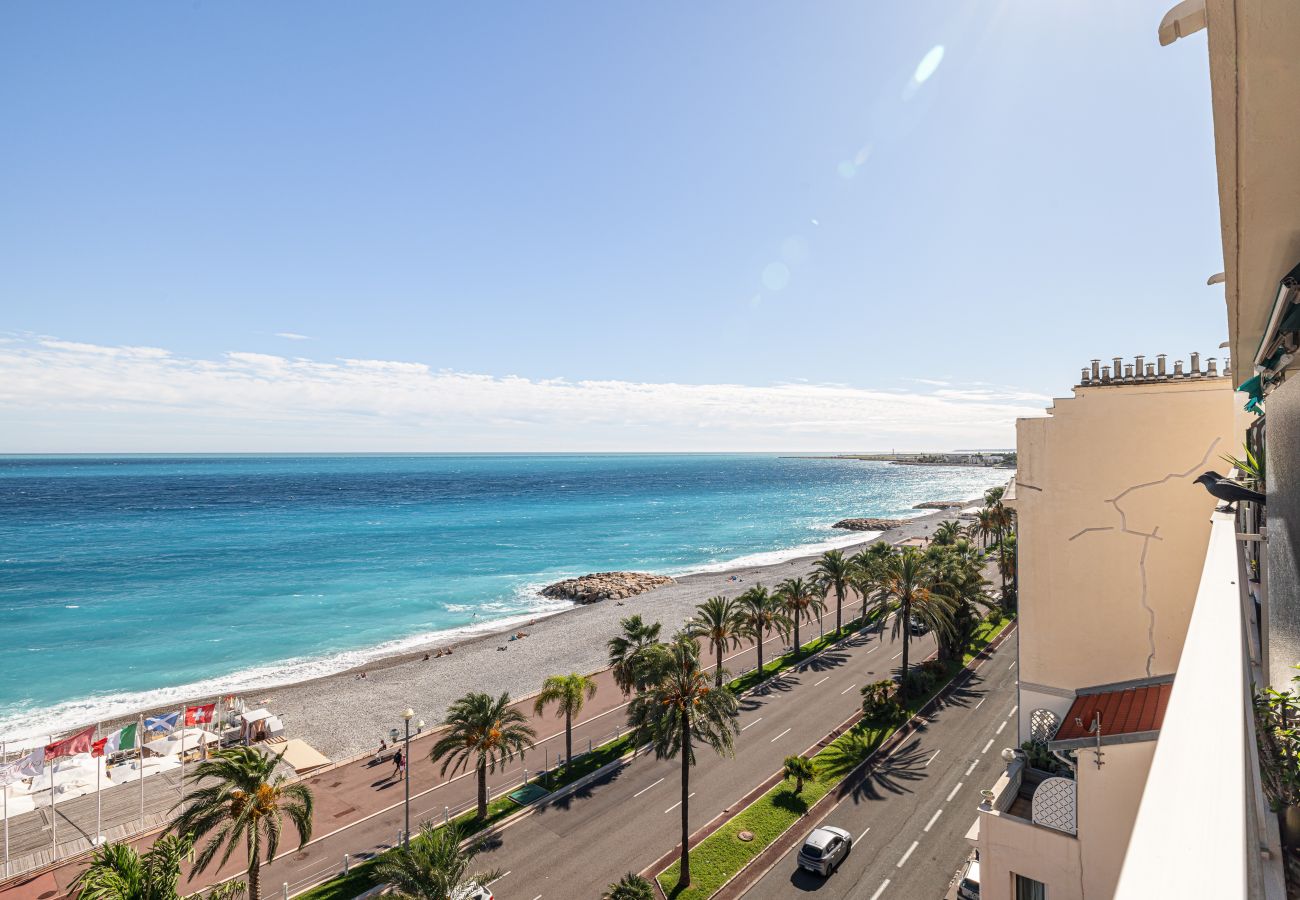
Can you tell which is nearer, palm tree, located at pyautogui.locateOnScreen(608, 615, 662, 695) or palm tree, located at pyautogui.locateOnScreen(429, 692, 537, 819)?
palm tree, located at pyautogui.locateOnScreen(429, 692, 537, 819)

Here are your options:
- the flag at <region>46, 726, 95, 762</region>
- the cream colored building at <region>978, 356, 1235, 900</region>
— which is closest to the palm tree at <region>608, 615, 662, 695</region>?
the cream colored building at <region>978, 356, 1235, 900</region>

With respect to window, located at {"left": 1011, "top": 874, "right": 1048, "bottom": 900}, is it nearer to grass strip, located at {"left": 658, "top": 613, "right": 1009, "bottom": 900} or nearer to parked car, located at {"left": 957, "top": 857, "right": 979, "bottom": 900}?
parked car, located at {"left": 957, "top": 857, "right": 979, "bottom": 900}

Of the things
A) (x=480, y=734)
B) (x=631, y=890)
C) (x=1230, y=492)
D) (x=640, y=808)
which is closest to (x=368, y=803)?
(x=480, y=734)

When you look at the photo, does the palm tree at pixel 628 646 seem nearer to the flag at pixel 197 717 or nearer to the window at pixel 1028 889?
the window at pixel 1028 889

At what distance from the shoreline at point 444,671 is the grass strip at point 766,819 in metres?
22.0

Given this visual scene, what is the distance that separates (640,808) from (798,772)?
262 inches

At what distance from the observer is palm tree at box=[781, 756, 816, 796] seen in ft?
83.8

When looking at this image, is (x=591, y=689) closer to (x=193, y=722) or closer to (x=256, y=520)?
(x=193, y=722)

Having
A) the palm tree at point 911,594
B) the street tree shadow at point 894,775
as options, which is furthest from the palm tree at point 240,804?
the palm tree at point 911,594

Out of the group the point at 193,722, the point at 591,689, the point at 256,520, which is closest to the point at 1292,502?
the point at 591,689

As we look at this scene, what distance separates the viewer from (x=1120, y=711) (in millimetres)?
16234

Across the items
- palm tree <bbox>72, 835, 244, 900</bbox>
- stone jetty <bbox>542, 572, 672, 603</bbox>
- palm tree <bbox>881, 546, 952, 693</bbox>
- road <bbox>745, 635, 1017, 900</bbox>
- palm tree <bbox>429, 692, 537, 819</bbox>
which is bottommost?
stone jetty <bbox>542, 572, 672, 603</bbox>

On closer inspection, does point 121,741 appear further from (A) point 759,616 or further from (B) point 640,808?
(A) point 759,616

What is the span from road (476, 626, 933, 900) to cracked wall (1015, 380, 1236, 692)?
1375 cm
